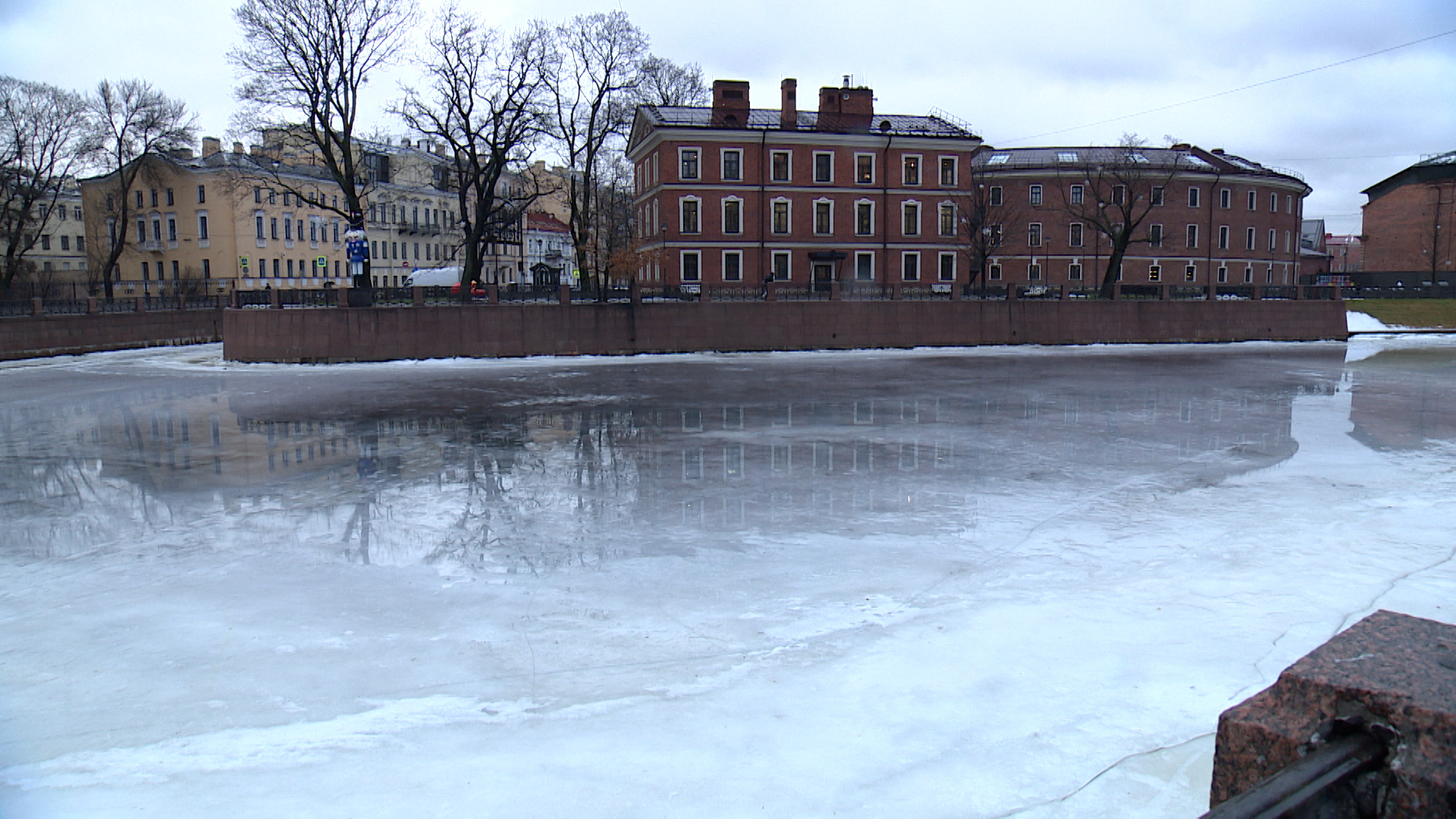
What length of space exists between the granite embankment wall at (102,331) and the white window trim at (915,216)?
36.7 meters

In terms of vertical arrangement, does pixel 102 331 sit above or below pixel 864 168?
below

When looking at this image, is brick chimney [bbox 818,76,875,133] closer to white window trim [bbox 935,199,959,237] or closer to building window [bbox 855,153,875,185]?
building window [bbox 855,153,875,185]

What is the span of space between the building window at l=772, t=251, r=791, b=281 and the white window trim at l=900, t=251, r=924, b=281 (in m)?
6.62

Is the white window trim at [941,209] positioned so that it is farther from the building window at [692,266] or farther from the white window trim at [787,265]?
the building window at [692,266]

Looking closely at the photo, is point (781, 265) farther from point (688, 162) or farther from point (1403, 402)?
point (1403, 402)

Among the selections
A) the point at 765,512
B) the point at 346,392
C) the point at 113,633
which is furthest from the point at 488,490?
the point at 346,392

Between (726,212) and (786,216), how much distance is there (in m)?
3.32

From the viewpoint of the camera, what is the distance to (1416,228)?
80812mm

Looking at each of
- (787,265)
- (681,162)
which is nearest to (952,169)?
(787,265)

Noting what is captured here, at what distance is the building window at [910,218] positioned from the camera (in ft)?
177

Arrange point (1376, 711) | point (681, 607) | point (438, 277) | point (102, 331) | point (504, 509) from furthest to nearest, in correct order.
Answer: point (438, 277)
point (102, 331)
point (504, 509)
point (681, 607)
point (1376, 711)

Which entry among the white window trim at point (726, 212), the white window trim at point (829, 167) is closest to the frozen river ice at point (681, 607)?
the white window trim at point (726, 212)

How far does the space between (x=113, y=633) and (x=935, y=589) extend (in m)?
6.27

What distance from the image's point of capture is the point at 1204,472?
1284cm
